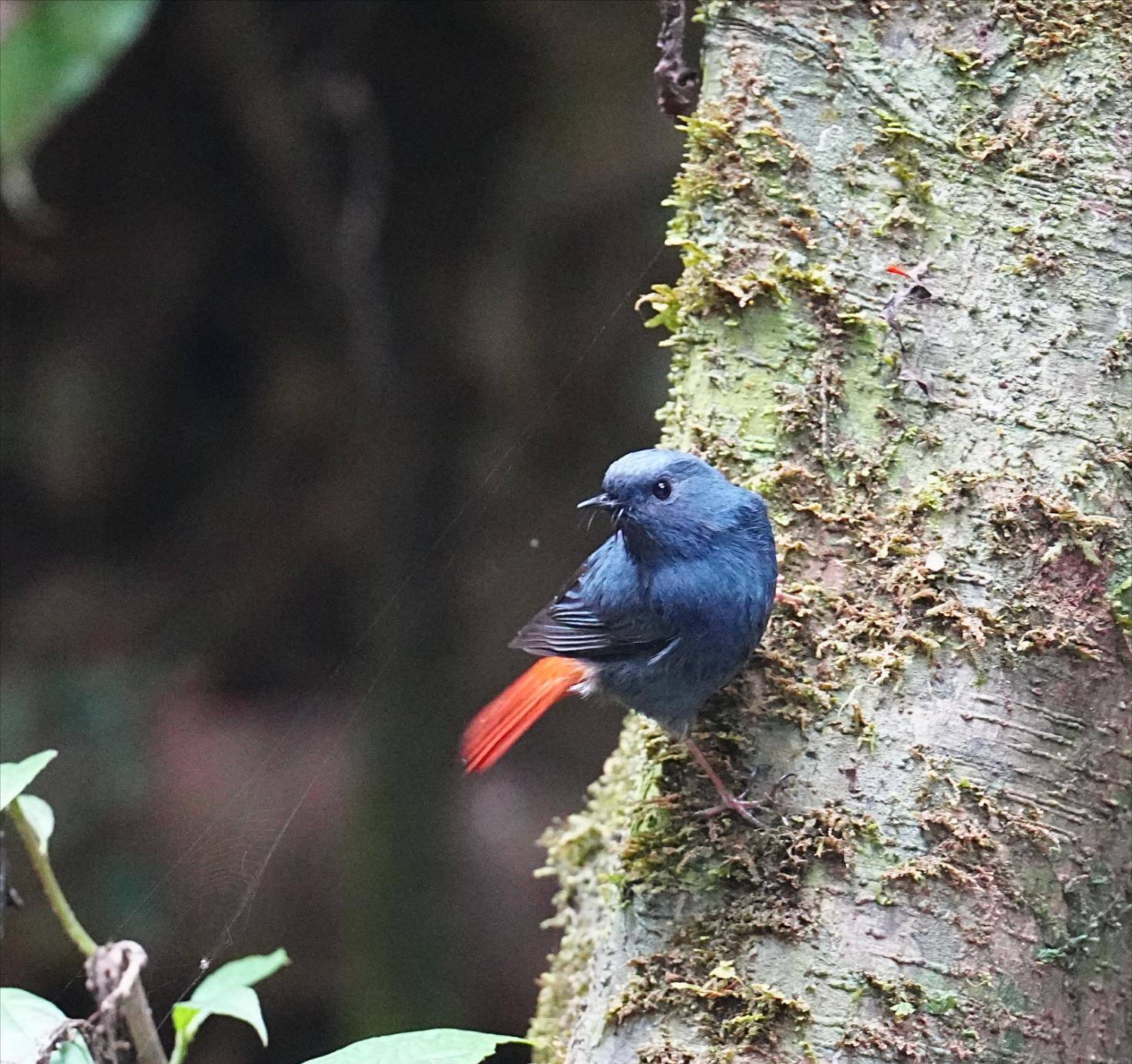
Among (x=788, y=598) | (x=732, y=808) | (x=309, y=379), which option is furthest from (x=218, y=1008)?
(x=309, y=379)

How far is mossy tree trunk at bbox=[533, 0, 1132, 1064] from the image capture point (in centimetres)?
179

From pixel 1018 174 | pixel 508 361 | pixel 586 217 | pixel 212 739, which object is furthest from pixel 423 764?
pixel 1018 174

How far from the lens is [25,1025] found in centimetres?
170

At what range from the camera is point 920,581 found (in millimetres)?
1943

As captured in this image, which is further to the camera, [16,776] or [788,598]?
[788,598]

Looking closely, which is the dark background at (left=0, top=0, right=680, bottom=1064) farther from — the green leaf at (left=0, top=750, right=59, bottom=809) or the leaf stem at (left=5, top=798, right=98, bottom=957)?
the green leaf at (left=0, top=750, right=59, bottom=809)

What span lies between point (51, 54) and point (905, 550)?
8.01ft

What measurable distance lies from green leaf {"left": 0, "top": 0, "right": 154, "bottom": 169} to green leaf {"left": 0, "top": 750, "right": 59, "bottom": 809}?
1.89 m

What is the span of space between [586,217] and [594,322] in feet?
1.43

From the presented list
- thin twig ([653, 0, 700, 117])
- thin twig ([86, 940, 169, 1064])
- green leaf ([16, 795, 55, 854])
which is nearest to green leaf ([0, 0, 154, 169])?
thin twig ([653, 0, 700, 117])

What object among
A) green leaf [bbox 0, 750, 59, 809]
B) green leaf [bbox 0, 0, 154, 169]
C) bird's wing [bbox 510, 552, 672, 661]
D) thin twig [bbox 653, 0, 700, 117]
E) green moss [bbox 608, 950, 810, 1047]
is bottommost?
green moss [bbox 608, 950, 810, 1047]

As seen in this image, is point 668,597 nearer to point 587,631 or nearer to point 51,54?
point 587,631

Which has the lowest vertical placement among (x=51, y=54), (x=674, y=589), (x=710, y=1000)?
(x=710, y=1000)

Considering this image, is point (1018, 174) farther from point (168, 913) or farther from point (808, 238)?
point (168, 913)
